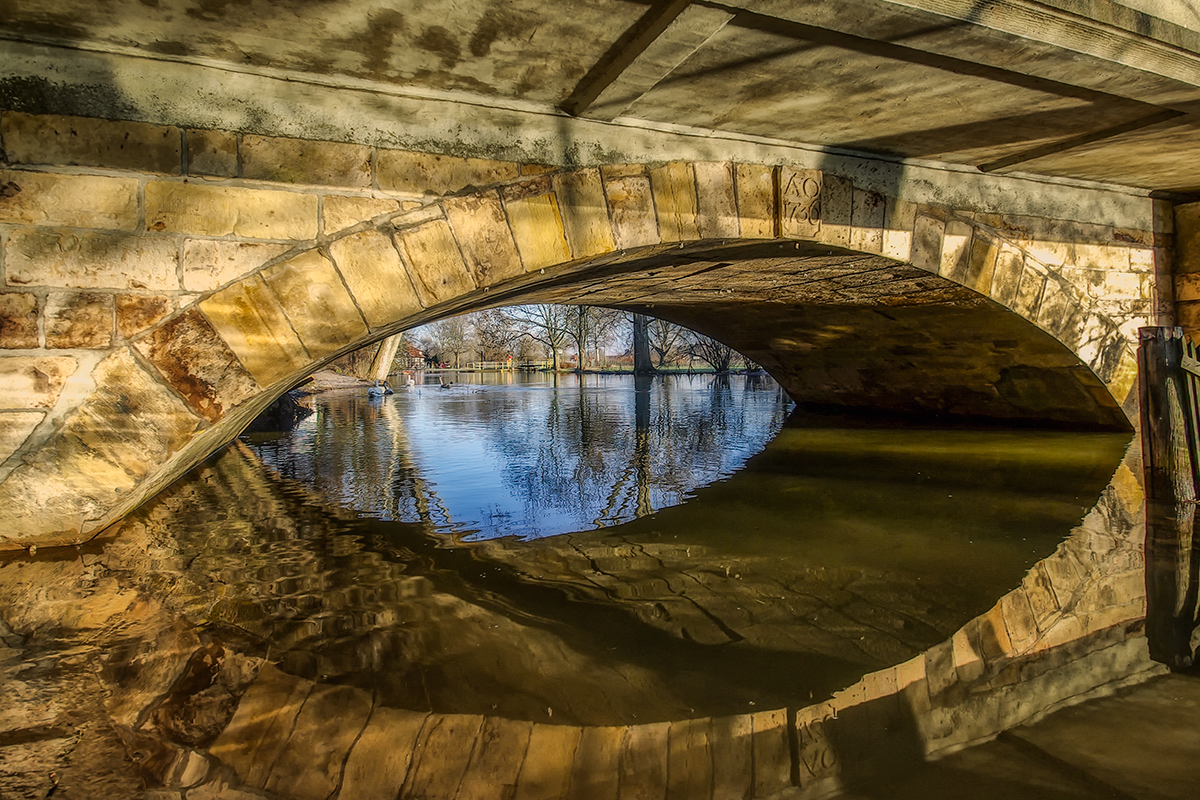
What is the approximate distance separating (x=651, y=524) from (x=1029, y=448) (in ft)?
16.5

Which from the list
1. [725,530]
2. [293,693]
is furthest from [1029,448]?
[293,693]

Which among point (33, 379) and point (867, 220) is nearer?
point (33, 379)

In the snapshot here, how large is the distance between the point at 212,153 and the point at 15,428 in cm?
155

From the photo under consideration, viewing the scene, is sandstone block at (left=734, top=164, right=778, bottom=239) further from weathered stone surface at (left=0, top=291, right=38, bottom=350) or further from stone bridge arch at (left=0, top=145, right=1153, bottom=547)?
weathered stone surface at (left=0, top=291, right=38, bottom=350)

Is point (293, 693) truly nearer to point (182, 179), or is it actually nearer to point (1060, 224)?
point (182, 179)

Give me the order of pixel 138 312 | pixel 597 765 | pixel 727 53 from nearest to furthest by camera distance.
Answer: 1. pixel 597 765
2. pixel 138 312
3. pixel 727 53

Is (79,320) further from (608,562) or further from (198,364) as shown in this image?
(608,562)

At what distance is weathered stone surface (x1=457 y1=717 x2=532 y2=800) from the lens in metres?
1.62

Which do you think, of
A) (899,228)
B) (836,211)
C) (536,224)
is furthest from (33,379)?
(899,228)

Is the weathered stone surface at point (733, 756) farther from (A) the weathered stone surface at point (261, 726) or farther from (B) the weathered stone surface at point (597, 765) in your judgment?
(A) the weathered stone surface at point (261, 726)

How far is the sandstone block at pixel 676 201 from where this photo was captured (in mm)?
4078

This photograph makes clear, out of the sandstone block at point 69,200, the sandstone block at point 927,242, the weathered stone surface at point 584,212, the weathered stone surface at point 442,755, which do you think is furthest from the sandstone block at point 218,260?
the sandstone block at point 927,242

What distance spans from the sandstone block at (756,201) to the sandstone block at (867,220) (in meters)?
0.75

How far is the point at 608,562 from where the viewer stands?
3.31 meters
